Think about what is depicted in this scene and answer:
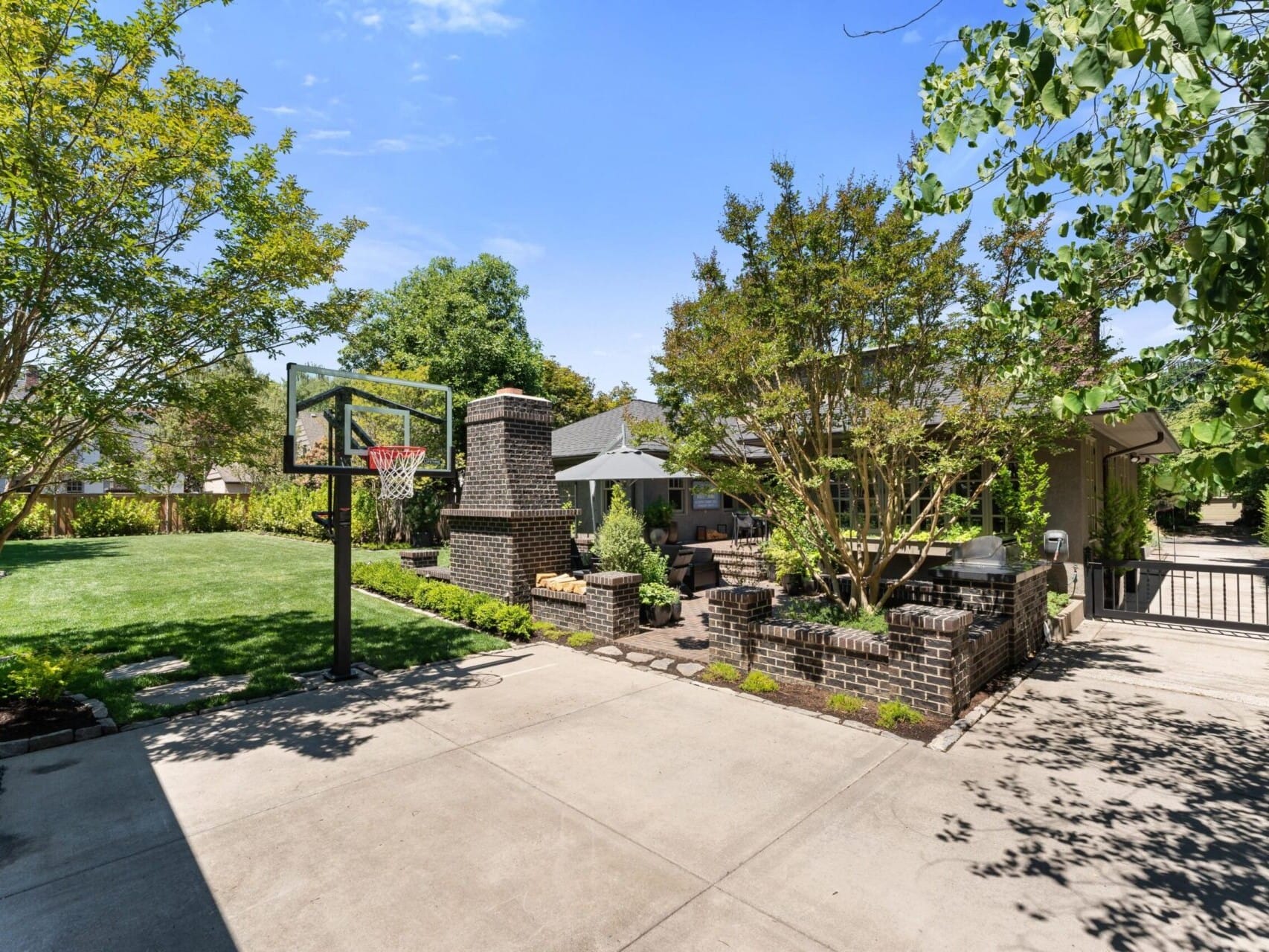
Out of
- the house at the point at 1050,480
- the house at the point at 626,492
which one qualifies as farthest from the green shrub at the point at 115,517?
the house at the point at 626,492

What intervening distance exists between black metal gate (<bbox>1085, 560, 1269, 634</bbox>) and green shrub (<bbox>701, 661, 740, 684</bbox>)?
6.59 m

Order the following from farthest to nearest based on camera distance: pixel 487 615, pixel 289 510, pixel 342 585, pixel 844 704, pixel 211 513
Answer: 1. pixel 211 513
2. pixel 289 510
3. pixel 487 615
4. pixel 342 585
5. pixel 844 704

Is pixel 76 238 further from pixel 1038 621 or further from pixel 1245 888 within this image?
pixel 1038 621

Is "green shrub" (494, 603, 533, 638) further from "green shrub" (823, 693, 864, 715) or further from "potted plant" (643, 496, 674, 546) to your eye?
"potted plant" (643, 496, 674, 546)

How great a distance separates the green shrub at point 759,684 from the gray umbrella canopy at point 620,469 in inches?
247

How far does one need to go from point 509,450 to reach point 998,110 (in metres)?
8.13

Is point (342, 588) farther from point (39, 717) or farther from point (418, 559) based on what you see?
point (418, 559)

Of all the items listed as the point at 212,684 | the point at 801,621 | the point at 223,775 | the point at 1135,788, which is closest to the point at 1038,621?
the point at 801,621

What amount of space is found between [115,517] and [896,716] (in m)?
27.5

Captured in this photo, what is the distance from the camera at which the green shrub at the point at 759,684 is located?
6363mm

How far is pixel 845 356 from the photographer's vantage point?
7.28 metres

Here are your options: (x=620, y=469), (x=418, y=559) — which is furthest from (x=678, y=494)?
(x=418, y=559)

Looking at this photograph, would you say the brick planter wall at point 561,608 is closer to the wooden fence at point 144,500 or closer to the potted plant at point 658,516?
the potted plant at point 658,516

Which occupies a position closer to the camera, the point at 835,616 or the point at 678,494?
the point at 835,616
